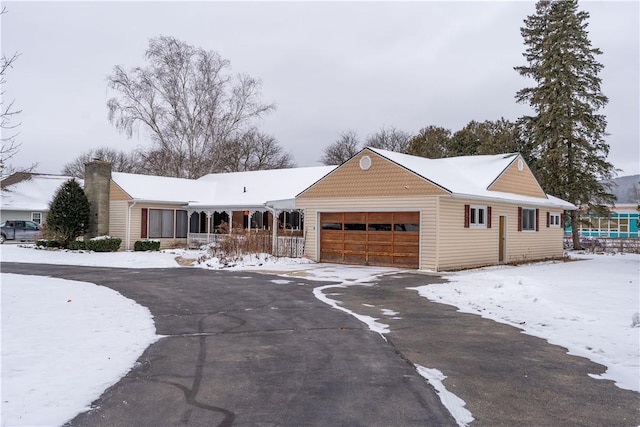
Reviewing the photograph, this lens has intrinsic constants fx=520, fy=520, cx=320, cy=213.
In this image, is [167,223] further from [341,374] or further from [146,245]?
[341,374]

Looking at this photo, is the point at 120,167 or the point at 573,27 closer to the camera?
the point at 573,27

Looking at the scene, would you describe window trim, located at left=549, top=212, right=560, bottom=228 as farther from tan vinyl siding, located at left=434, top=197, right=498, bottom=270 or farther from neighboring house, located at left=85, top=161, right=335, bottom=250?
neighboring house, located at left=85, top=161, right=335, bottom=250

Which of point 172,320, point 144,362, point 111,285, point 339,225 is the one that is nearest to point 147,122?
point 339,225

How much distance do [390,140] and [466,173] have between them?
38.2m

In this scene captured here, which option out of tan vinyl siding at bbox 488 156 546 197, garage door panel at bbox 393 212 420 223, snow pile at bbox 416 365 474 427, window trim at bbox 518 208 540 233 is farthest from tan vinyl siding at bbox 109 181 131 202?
snow pile at bbox 416 365 474 427

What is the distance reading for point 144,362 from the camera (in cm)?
636

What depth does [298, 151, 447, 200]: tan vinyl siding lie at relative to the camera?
18.6 metres

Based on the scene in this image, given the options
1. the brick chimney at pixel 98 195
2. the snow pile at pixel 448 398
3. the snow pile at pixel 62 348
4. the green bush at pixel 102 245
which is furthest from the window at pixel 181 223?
the snow pile at pixel 448 398

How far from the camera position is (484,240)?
2056 cm

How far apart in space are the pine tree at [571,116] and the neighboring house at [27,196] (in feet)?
116

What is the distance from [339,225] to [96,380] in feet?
52.1

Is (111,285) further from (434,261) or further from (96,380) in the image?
(434,261)

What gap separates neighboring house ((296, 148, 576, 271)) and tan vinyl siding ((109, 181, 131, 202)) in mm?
11218

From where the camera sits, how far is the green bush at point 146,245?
89.7 ft
